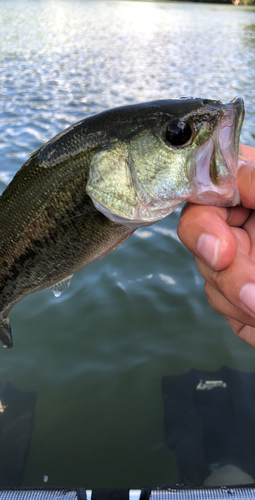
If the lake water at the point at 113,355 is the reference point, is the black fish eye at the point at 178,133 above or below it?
above

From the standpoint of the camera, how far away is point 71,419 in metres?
3.20

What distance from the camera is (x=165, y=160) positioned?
1598 mm

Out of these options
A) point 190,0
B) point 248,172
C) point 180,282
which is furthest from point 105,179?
point 190,0

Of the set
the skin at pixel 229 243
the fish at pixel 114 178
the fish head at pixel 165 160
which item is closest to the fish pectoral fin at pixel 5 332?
the fish at pixel 114 178

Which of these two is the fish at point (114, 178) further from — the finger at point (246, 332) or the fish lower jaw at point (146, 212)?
the finger at point (246, 332)

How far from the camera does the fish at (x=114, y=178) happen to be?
152 cm

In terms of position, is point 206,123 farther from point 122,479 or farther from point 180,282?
point 180,282

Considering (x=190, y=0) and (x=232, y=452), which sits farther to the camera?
(x=190, y=0)

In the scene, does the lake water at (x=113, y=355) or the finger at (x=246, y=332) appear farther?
the lake water at (x=113, y=355)

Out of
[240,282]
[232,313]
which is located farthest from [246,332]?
[240,282]

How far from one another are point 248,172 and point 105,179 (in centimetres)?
74

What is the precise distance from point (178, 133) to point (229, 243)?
0.55 m

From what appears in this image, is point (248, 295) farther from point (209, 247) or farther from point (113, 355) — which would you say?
point (113, 355)

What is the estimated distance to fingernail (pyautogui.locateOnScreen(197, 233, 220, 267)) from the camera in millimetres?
1602
